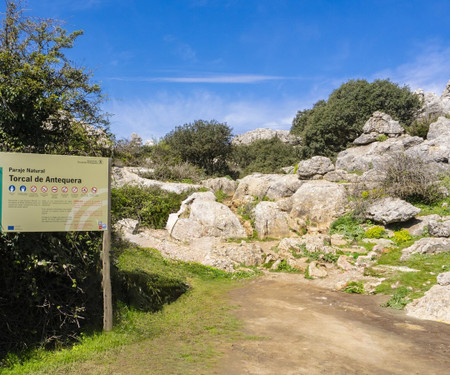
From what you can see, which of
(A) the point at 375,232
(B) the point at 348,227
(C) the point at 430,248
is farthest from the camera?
(B) the point at 348,227

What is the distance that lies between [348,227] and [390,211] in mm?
1769

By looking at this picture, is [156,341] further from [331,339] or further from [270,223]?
[270,223]

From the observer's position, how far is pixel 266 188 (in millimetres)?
19734

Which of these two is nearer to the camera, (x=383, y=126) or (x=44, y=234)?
(x=44, y=234)

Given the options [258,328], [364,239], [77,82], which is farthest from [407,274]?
[77,82]

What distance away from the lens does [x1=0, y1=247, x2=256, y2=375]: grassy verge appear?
4.72 meters

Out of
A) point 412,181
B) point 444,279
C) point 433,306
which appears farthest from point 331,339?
point 412,181

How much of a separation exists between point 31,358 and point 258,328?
365cm

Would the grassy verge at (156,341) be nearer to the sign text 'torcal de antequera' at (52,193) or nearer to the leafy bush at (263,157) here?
the sign text 'torcal de antequera' at (52,193)

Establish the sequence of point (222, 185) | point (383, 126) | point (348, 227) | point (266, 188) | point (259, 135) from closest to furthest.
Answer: point (348, 227) → point (266, 188) → point (222, 185) → point (383, 126) → point (259, 135)

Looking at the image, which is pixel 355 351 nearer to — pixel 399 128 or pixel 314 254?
pixel 314 254

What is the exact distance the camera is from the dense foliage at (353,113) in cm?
2992

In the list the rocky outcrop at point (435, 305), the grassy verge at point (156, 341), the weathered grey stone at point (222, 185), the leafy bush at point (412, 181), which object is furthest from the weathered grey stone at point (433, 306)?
the weathered grey stone at point (222, 185)

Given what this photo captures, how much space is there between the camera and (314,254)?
1173cm
